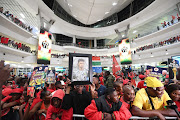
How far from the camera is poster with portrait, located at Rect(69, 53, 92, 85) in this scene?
6.22 feet

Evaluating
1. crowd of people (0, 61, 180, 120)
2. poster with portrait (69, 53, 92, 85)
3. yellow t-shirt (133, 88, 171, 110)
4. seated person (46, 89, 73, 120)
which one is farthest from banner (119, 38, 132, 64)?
seated person (46, 89, 73, 120)

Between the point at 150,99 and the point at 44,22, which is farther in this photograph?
the point at 44,22

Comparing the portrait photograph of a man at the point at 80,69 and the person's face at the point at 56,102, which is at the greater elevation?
the portrait photograph of a man at the point at 80,69

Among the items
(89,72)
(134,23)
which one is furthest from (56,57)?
(89,72)

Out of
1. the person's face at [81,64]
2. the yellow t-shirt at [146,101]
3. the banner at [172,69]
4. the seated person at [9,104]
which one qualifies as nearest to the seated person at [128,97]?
the yellow t-shirt at [146,101]

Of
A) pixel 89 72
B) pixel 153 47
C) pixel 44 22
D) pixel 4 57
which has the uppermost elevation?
pixel 44 22

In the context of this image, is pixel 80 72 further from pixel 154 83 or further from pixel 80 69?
pixel 154 83

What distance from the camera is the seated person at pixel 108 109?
144 cm

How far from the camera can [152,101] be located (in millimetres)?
1823

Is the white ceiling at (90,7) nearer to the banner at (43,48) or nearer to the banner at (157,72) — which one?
the banner at (43,48)

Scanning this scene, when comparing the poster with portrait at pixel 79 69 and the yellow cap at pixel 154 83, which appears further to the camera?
the poster with portrait at pixel 79 69

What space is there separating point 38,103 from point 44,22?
16476 millimetres

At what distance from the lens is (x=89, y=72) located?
2.00m

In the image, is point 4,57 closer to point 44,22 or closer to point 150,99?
point 44,22
